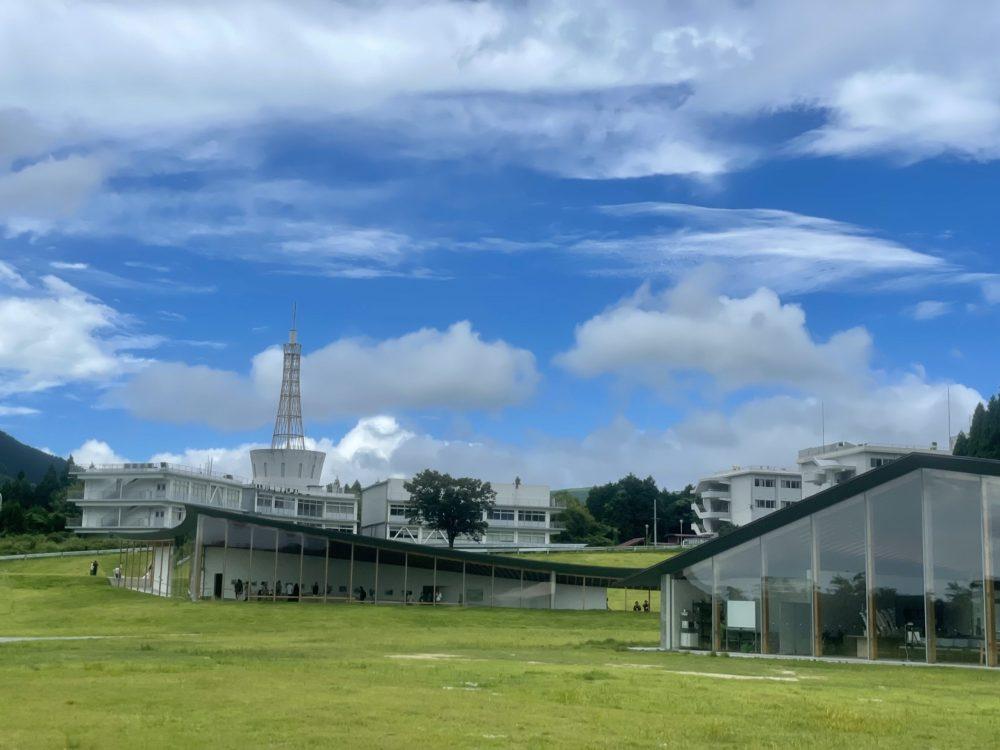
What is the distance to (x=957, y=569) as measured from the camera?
27.2 metres

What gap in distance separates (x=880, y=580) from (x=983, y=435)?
72.3 meters

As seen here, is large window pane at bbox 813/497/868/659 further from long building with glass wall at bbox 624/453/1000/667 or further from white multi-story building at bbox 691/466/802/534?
white multi-story building at bbox 691/466/802/534

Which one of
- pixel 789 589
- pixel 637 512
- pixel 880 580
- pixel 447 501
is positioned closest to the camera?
pixel 880 580

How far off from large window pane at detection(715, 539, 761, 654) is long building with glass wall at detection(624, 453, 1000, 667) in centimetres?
3

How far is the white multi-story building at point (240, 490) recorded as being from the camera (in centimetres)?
10800

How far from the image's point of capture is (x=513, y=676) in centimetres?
2033

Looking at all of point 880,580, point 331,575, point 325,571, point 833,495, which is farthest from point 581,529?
point 880,580

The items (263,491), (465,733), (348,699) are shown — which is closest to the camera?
(465,733)

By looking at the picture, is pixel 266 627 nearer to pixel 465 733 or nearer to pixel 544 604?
pixel 544 604

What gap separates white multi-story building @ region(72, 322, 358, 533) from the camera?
4252 inches

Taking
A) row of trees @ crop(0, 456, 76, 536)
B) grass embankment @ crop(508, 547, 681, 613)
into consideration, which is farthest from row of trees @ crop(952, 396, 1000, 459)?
row of trees @ crop(0, 456, 76, 536)

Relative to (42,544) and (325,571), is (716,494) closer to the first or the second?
(42,544)

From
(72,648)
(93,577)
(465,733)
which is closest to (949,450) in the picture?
(93,577)

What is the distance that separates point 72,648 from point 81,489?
90775 mm
